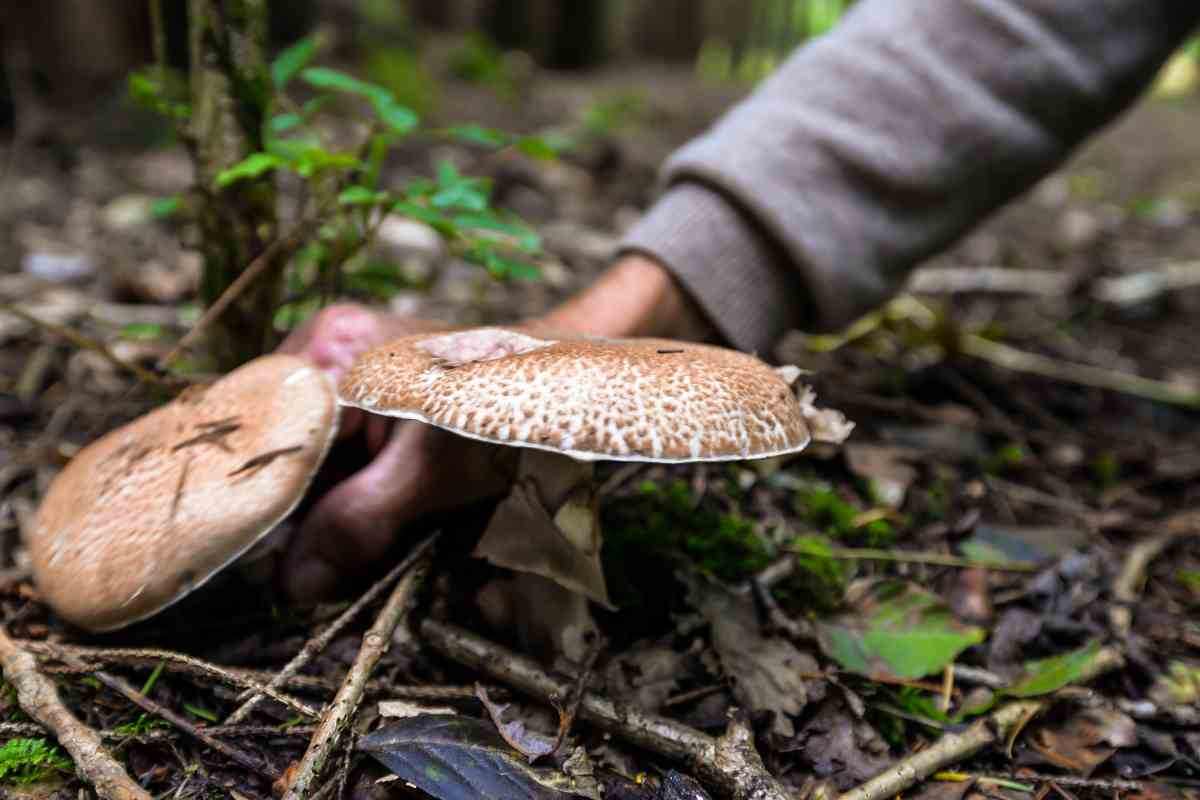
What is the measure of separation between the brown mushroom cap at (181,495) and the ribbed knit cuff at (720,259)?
4.11 feet

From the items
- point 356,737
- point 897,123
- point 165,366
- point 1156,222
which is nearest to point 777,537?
point 356,737

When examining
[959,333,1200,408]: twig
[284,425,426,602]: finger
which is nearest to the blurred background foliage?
[959,333,1200,408]: twig

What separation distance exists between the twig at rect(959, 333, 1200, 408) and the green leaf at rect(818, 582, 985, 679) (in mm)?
2014

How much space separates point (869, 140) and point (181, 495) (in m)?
2.31

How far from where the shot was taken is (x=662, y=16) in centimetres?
1365

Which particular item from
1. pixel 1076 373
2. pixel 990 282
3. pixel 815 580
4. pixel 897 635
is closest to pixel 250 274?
pixel 815 580

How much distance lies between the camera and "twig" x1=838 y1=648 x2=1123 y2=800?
1.68 meters

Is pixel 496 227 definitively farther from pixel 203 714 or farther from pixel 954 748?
pixel 954 748

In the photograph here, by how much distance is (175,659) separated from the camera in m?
1.72

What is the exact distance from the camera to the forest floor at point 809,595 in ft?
5.71

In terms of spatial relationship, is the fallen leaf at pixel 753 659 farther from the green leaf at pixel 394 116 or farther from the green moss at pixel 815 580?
the green leaf at pixel 394 116

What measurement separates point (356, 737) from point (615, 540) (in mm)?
832

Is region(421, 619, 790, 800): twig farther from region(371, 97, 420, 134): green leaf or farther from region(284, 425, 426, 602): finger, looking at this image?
region(371, 97, 420, 134): green leaf

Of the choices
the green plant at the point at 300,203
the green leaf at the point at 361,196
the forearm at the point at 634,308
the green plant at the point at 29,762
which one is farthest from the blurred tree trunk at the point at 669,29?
the green plant at the point at 29,762
